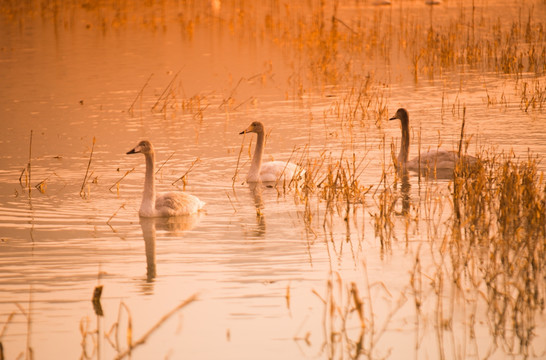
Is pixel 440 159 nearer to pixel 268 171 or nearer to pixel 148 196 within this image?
pixel 268 171

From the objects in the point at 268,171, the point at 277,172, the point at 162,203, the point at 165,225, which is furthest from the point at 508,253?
the point at 268,171

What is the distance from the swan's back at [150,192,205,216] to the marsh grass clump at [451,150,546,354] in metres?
3.06

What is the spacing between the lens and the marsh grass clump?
651 cm

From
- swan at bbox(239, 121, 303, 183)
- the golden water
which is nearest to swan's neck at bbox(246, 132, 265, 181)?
swan at bbox(239, 121, 303, 183)

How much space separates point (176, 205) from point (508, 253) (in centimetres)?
433

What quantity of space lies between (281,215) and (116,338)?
4873 millimetres

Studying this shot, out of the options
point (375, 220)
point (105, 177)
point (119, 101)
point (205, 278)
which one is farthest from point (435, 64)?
point (205, 278)

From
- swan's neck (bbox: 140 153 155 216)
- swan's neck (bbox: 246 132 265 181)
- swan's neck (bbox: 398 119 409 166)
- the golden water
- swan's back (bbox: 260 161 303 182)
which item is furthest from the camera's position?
swan's neck (bbox: 398 119 409 166)

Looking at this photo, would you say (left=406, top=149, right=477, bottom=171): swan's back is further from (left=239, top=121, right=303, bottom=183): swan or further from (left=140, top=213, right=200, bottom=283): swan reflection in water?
(left=140, top=213, right=200, bottom=283): swan reflection in water

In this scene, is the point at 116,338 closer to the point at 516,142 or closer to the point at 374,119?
the point at 516,142

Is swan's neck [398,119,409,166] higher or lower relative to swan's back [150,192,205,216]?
higher

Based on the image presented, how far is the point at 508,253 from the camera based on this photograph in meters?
7.73

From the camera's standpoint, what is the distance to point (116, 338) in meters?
6.11

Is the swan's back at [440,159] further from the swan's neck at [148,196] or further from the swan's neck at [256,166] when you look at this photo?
the swan's neck at [148,196]
